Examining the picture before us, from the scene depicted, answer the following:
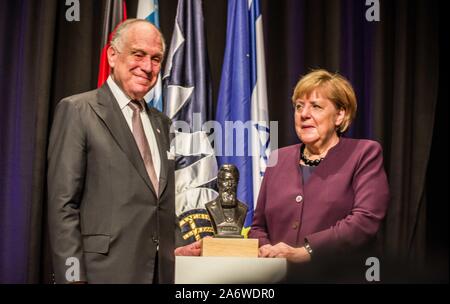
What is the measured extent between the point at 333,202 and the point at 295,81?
1848mm

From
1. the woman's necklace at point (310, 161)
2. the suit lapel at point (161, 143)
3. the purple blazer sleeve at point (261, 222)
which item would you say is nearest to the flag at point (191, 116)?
the purple blazer sleeve at point (261, 222)

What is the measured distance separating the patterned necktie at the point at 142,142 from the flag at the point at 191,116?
1.45 m

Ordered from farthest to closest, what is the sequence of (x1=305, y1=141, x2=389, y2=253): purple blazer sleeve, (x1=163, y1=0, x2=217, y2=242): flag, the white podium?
(x1=163, y1=0, x2=217, y2=242): flag < (x1=305, y1=141, x2=389, y2=253): purple blazer sleeve < the white podium

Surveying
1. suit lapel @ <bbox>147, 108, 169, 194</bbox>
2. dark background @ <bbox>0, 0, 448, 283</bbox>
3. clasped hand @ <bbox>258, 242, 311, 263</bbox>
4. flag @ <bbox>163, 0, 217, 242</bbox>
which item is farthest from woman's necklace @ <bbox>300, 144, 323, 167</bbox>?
dark background @ <bbox>0, 0, 448, 283</bbox>

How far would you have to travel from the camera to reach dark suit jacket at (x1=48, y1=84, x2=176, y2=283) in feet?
8.11

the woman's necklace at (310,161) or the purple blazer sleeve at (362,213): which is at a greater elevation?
the woman's necklace at (310,161)

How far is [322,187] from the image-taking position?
3.00 metres

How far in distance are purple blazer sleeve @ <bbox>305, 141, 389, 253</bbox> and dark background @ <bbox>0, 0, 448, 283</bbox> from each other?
1.37 metres

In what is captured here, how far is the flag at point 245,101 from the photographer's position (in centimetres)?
429

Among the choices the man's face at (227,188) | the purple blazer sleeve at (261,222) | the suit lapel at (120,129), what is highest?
the suit lapel at (120,129)

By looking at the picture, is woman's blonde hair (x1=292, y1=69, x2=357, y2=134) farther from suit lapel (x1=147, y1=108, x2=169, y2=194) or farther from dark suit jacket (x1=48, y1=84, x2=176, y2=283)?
dark suit jacket (x1=48, y1=84, x2=176, y2=283)

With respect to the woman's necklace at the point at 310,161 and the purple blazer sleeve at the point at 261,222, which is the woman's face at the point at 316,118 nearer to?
the woman's necklace at the point at 310,161

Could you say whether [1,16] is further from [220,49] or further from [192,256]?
[192,256]

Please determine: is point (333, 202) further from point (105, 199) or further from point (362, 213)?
point (105, 199)
